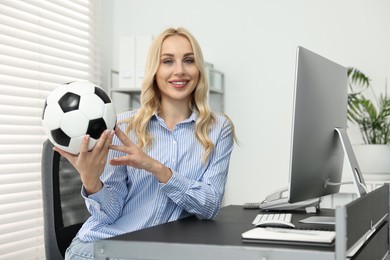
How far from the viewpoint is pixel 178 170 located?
1.90 metres

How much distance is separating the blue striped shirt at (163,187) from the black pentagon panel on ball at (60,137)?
0.24 meters

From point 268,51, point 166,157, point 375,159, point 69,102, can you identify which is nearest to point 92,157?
point 69,102

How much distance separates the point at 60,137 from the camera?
154cm

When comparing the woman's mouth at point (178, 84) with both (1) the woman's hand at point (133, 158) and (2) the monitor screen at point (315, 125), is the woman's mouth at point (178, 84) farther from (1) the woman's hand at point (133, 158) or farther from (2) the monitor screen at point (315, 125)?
(2) the monitor screen at point (315, 125)

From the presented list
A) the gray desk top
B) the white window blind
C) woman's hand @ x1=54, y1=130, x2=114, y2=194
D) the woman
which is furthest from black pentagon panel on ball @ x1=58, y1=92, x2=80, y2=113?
the white window blind

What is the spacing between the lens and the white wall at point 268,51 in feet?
11.5

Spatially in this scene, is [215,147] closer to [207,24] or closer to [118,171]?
[118,171]

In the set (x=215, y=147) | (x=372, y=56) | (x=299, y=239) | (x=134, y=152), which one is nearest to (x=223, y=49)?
(x=372, y=56)

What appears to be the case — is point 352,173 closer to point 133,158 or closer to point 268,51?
point 133,158

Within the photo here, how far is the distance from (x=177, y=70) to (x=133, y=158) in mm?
467

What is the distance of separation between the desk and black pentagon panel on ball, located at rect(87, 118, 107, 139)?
0.96 feet

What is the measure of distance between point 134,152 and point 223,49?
2.31 m

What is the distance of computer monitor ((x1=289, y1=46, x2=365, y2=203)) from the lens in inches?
54.2

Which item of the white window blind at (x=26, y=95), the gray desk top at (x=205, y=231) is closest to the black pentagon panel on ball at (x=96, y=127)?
the gray desk top at (x=205, y=231)
